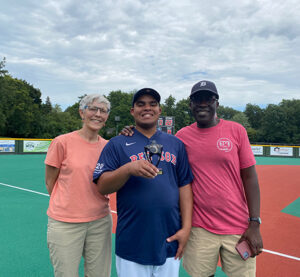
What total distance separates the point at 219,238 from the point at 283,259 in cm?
306

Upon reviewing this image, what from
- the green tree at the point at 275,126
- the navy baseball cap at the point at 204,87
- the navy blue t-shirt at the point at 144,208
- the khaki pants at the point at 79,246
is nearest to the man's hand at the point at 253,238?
the navy blue t-shirt at the point at 144,208

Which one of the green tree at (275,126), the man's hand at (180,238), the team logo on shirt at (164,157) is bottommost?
the man's hand at (180,238)

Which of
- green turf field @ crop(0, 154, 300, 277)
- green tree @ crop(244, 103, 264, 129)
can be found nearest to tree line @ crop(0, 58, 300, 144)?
green tree @ crop(244, 103, 264, 129)

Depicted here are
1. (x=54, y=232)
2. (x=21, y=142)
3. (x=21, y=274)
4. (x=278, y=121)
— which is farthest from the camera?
(x=278, y=121)

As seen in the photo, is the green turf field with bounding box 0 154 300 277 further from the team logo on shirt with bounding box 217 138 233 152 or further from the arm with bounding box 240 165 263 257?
the team logo on shirt with bounding box 217 138 233 152

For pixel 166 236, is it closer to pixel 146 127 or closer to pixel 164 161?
pixel 164 161

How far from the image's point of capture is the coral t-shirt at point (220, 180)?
8.54 ft

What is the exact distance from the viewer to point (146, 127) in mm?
2514

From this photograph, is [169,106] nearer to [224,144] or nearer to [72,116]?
[72,116]

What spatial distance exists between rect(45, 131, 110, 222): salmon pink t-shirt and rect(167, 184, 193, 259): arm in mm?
958

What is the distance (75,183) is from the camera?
2.76 metres

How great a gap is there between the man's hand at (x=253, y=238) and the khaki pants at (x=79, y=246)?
1.54 meters

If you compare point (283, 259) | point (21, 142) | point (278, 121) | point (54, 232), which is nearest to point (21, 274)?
point (54, 232)

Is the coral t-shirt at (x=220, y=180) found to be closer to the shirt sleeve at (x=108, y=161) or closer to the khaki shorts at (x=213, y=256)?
the khaki shorts at (x=213, y=256)
